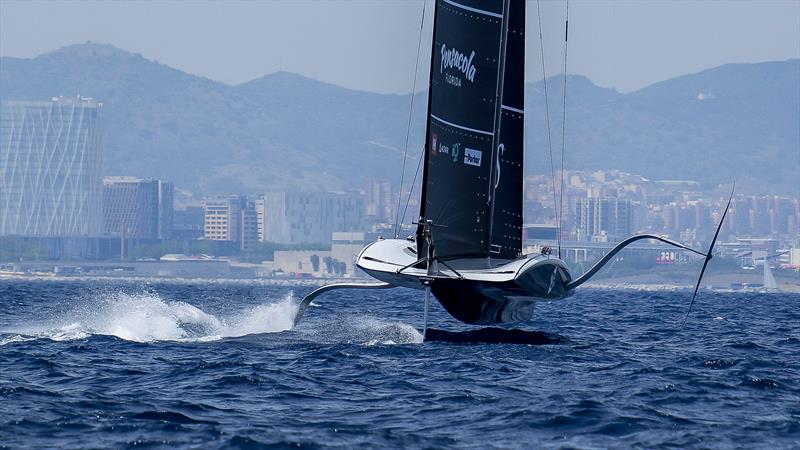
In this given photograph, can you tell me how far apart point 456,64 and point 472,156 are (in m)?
1.76

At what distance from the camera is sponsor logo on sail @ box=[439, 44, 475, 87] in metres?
28.2

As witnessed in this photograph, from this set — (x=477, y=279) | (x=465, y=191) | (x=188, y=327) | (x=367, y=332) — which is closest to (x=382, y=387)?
(x=477, y=279)

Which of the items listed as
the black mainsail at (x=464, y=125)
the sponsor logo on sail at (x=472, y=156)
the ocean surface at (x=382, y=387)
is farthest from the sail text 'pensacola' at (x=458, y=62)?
the ocean surface at (x=382, y=387)

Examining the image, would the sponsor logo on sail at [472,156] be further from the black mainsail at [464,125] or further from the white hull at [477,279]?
the white hull at [477,279]

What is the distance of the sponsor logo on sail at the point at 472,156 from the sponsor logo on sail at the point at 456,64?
126cm

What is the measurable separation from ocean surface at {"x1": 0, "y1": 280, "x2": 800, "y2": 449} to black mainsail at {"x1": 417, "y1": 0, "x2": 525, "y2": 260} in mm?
Answer: 2225

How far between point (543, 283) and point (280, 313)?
26.9 ft

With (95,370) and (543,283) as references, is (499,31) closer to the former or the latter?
(543,283)

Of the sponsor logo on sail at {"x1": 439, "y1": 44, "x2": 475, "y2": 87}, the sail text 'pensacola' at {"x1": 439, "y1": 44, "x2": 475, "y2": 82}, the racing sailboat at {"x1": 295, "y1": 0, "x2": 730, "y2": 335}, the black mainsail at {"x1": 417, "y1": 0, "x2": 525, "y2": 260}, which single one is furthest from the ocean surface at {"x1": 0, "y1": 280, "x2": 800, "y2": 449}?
the sail text 'pensacola' at {"x1": 439, "y1": 44, "x2": 475, "y2": 82}

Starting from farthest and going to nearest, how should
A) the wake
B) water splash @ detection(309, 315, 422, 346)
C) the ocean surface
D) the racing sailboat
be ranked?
the wake
water splash @ detection(309, 315, 422, 346)
the racing sailboat
the ocean surface

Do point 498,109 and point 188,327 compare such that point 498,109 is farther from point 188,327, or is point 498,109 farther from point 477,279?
point 188,327

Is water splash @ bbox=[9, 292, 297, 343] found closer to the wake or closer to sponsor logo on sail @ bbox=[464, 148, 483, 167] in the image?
the wake

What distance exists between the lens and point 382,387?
21984 millimetres

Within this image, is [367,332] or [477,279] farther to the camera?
[367,332]
